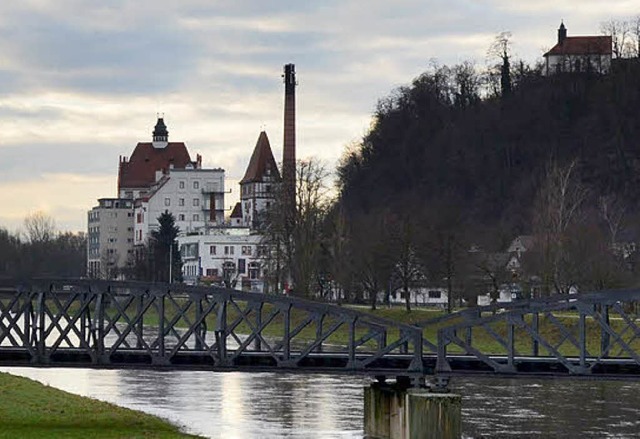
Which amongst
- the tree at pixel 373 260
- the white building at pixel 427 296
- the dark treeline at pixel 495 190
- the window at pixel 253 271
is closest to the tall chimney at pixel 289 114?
the dark treeline at pixel 495 190

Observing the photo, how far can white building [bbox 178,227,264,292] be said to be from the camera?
184 m

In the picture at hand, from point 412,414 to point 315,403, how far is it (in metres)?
12.4

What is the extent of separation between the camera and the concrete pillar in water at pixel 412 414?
137 ft

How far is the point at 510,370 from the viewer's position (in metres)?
44.2

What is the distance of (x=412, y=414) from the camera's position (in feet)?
139

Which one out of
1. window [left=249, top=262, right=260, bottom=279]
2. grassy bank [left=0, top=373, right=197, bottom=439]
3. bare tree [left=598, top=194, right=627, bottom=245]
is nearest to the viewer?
grassy bank [left=0, top=373, right=197, bottom=439]

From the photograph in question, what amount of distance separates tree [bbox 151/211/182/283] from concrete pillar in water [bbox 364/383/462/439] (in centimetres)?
12505

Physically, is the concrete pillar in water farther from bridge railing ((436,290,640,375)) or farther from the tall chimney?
the tall chimney

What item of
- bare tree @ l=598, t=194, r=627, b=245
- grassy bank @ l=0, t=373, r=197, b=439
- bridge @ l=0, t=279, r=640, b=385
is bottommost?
grassy bank @ l=0, t=373, r=197, b=439

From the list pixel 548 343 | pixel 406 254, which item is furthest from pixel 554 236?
pixel 548 343

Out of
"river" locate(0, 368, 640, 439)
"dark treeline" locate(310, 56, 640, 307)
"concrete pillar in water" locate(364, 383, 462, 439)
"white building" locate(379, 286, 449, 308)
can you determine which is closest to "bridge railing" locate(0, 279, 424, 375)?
"concrete pillar in water" locate(364, 383, 462, 439)

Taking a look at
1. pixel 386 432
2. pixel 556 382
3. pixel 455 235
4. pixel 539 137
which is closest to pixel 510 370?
pixel 386 432

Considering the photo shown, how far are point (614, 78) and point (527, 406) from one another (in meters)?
137

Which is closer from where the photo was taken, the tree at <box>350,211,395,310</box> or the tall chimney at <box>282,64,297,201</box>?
the tree at <box>350,211,395,310</box>
